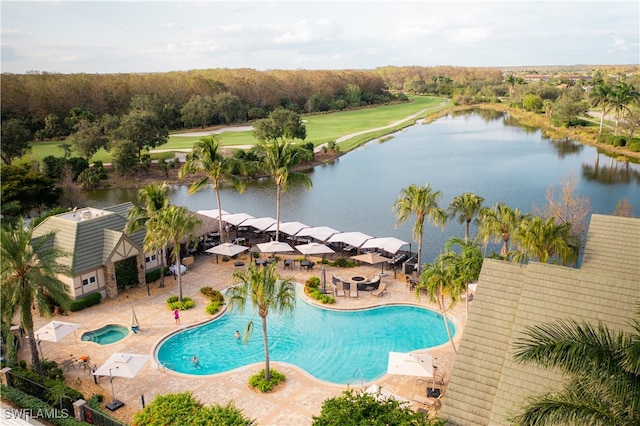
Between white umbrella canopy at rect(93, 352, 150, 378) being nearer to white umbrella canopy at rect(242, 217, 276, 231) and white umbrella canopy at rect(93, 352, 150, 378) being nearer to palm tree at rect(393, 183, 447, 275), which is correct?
palm tree at rect(393, 183, 447, 275)

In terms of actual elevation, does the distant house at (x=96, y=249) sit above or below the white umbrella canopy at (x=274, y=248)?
above

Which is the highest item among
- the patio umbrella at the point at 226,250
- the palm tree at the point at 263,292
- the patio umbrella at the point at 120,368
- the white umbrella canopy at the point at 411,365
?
the palm tree at the point at 263,292

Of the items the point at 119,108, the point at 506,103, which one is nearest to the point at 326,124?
the point at 119,108

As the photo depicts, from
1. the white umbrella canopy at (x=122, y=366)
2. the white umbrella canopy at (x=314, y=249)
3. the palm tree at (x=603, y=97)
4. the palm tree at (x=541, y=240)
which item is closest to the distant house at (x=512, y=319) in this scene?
the palm tree at (x=541, y=240)

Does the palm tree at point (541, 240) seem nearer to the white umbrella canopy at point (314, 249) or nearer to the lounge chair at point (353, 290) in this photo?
the lounge chair at point (353, 290)

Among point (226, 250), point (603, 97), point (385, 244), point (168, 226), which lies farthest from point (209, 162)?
point (603, 97)

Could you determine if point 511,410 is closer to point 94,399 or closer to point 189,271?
point 94,399
